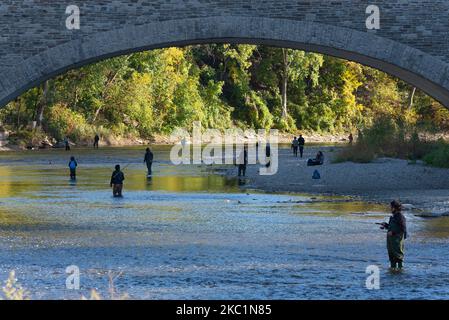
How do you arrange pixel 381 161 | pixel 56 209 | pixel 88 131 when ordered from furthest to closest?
pixel 88 131, pixel 381 161, pixel 56 209

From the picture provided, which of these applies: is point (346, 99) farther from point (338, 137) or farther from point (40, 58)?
point (40, 58)

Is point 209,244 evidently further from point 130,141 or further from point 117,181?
point 130,141

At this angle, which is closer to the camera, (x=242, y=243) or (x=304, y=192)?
(x=242, y=243)

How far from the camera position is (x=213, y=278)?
20.0m

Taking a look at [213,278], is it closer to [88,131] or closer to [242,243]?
[242,243]

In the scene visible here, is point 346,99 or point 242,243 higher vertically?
point 346,99

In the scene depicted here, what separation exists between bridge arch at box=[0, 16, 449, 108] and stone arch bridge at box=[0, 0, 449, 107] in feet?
0.09

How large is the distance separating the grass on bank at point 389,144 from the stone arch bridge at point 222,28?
1622 cm

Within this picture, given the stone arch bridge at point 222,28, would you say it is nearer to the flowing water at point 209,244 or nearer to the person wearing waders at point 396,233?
the flowing water at point 209,244

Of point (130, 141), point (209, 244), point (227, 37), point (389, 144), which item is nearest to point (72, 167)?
point (389, 144)

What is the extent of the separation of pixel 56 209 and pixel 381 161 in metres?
19.2

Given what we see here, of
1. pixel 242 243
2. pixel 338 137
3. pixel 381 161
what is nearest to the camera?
pixel 242 243

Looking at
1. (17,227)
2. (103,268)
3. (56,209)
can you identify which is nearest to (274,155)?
(56,209)

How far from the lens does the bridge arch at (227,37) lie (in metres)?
30.6
